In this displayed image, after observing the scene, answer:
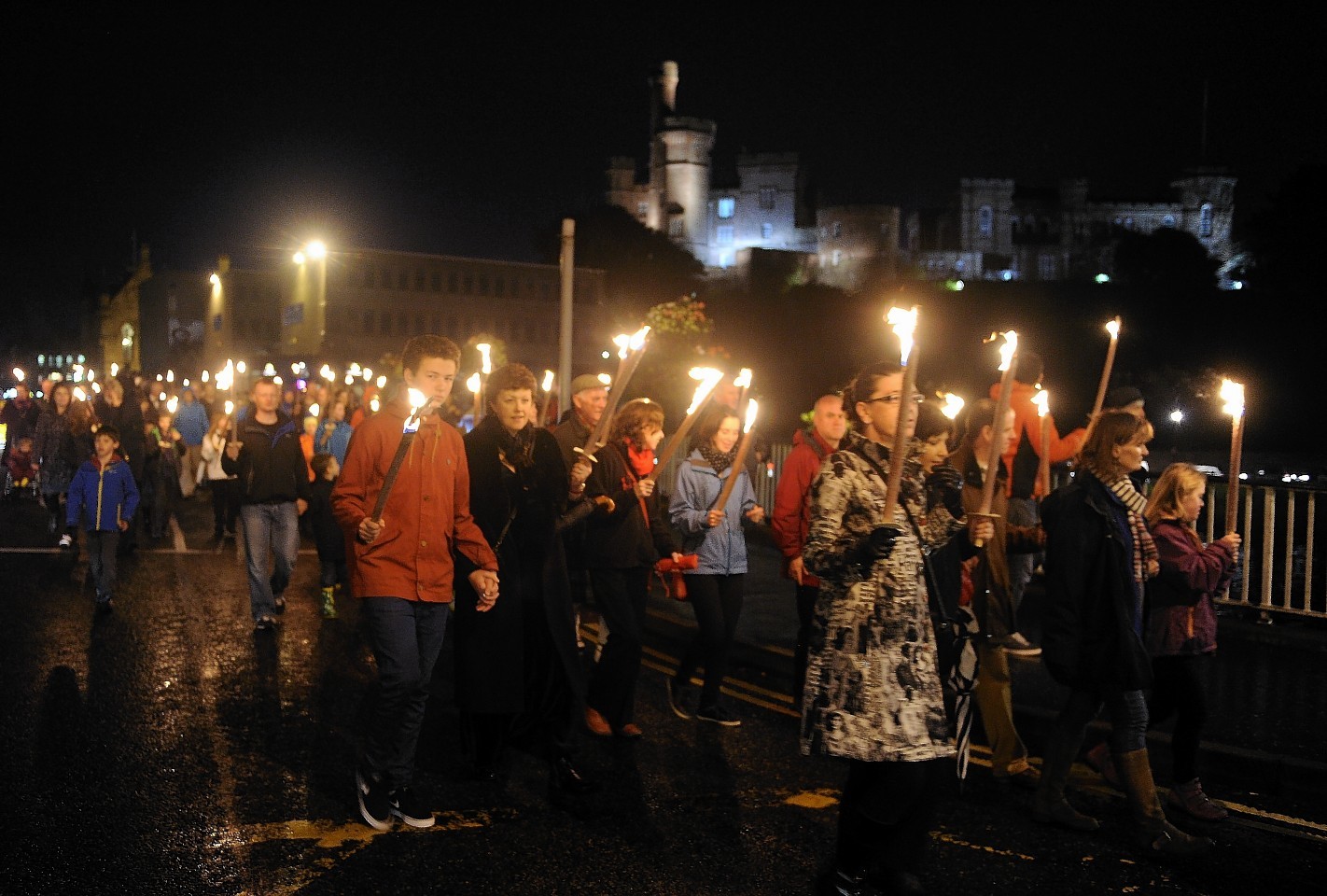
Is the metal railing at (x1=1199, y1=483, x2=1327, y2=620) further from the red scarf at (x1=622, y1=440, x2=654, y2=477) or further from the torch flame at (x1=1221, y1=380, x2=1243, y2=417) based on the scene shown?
the red scarf at (x1=622, y1=440, x2=654, y2=477)

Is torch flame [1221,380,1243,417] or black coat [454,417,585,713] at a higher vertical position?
torch flame [1221,380,1243,417]

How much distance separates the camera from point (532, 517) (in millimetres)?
6148

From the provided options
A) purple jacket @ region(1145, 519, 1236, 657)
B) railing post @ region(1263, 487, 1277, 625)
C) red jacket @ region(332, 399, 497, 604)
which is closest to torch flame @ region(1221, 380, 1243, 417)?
purple jacket @ region(1145, 519, 1236, 657)

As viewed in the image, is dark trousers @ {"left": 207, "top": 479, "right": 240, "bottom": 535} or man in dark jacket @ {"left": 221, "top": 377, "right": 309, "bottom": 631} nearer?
man in dark jacket @ {"left": 221, "top": 377, "right": 309, "bottom": 631}

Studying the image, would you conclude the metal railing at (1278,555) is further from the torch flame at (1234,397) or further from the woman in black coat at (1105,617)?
the woman in black coat at (1105,617)

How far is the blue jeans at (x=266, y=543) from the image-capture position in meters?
10.0

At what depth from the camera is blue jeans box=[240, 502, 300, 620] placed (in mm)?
10016

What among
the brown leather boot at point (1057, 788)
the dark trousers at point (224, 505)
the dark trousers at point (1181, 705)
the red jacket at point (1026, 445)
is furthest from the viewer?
the dark trousers at point (224, 505)

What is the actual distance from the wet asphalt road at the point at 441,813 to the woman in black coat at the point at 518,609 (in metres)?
0.32

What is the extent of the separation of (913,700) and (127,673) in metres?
5.89

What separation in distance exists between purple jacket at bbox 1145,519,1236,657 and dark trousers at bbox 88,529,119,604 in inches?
327

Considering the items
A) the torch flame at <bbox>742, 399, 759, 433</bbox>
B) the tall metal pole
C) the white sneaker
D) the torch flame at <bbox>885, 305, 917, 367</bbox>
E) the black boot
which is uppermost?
the tall metal pole

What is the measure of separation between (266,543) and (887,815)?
23.3 feet

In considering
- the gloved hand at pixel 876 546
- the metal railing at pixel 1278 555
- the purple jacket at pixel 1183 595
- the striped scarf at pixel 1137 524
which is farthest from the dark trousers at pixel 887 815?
the metal railing at pixel 1278 555
